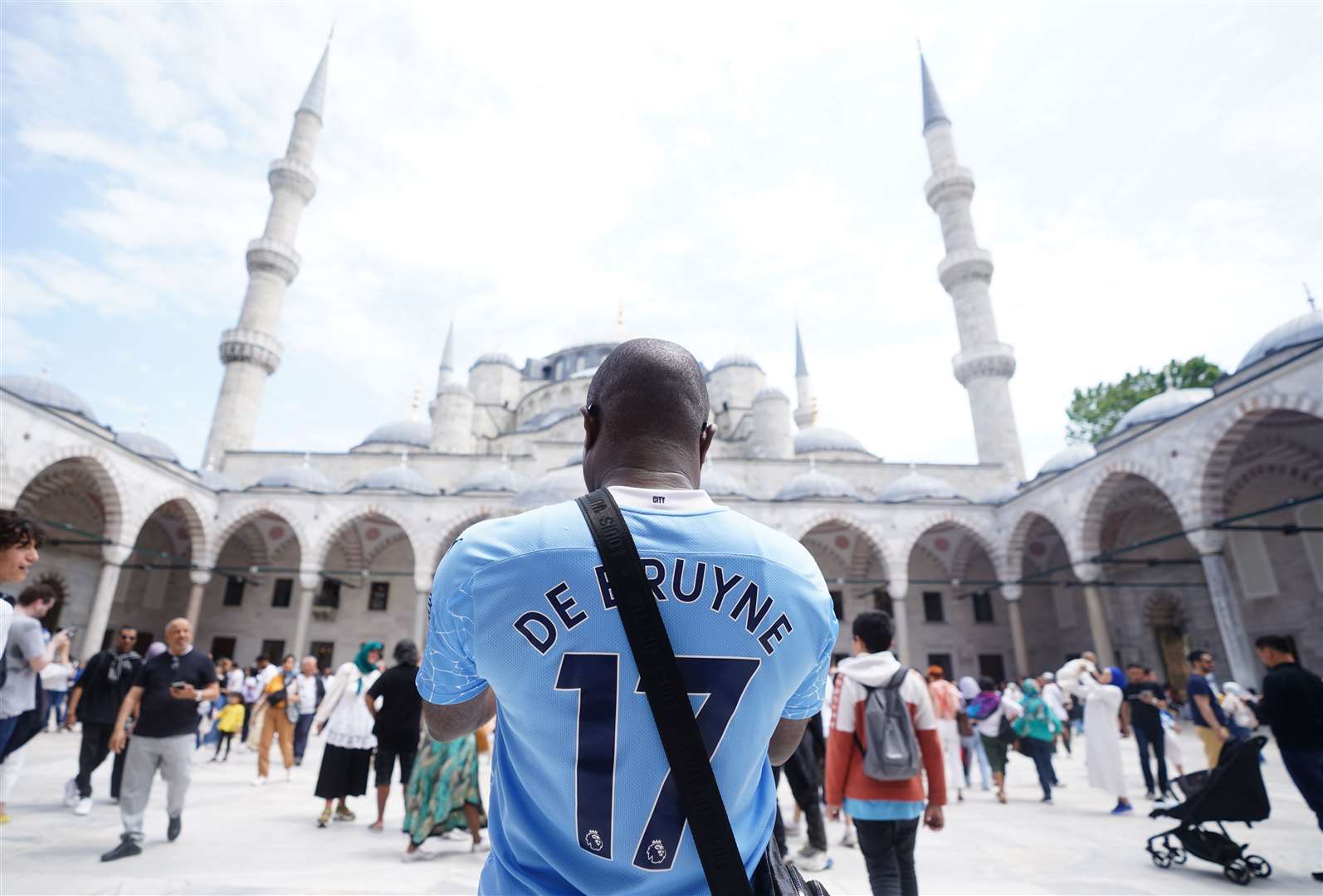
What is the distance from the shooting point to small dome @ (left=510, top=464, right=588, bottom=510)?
13461mm

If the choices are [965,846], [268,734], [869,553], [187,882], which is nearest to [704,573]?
[187,882]

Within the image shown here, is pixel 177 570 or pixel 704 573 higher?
pixel 177 570

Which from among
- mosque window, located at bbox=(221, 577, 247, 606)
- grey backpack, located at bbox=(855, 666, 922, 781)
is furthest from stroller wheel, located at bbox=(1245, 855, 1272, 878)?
mosque window, located at bbox=(221, 577, 247, 606)

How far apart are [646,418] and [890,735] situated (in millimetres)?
2254

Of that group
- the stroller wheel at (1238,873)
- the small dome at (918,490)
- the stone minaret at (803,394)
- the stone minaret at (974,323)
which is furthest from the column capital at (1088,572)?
the stone minaret at (803,394)

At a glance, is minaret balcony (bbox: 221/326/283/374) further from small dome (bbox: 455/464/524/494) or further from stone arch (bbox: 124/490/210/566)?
small dome (bbox: 455/464/524/494)

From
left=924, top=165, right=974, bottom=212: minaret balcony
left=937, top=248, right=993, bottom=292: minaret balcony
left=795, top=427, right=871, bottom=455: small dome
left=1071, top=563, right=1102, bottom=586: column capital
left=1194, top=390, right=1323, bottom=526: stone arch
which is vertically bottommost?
left=1071, top=563, right=1102, bottom=586: column capital

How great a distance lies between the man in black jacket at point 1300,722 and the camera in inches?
156

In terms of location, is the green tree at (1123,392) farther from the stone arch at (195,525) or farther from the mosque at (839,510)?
the stone arch at (195,525)

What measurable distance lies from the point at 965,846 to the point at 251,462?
67.9 ft

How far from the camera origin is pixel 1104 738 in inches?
241

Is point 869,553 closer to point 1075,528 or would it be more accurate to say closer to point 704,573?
point 1075,528

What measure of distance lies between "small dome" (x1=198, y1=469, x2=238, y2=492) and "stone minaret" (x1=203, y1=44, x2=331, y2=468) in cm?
164

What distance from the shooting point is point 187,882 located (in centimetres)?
352
